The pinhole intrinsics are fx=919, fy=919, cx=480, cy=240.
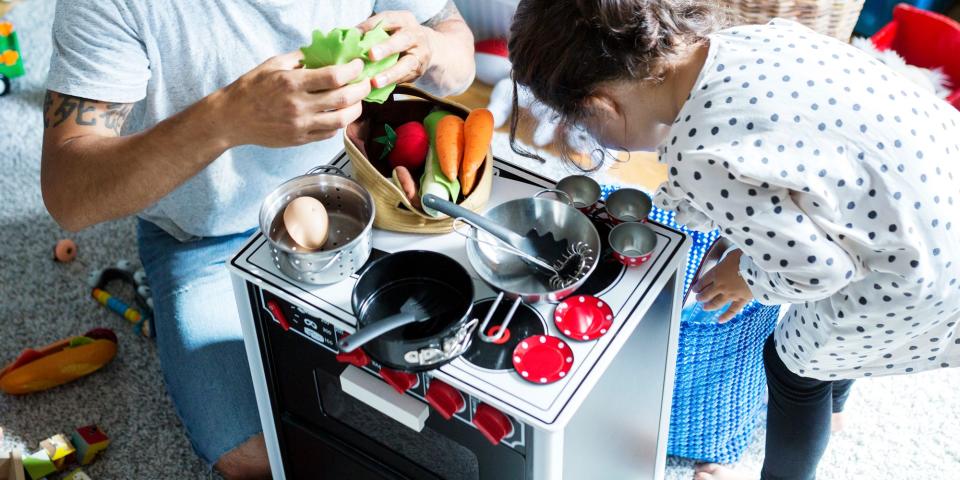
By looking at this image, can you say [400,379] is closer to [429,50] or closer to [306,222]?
[306,222]

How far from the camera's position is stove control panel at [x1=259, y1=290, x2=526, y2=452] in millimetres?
896

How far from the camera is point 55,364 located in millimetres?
1469

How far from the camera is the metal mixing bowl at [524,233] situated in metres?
0.95

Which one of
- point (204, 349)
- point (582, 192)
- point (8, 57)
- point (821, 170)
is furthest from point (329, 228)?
point (8, 57)

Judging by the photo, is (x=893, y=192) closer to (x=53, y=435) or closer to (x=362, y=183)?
(x=362, y=183)

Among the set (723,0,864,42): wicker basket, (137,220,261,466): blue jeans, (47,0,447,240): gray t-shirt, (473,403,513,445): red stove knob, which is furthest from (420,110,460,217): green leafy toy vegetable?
(723,0,864,42): wicker basket

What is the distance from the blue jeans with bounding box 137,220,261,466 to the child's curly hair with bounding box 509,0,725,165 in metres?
0.61

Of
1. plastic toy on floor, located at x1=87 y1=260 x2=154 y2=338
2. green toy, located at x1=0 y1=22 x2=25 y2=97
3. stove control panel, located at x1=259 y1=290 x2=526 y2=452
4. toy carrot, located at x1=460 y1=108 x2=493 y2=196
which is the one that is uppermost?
toy carrot, located at x1=460 y1=108 x2=493 y2=196

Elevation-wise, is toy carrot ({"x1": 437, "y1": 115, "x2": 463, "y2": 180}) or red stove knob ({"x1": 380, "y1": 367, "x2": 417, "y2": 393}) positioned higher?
toy carrot ({"x1": 437, "y1": 115, "x2": 463, "y2": 180})

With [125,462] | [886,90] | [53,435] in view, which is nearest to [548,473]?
[886,90]

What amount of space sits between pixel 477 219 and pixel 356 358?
0.62 feet

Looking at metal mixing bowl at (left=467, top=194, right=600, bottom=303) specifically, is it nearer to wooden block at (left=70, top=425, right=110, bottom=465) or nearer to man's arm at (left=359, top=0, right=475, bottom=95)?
man's arm at (left=359, top=0, right=475, bottom=95)

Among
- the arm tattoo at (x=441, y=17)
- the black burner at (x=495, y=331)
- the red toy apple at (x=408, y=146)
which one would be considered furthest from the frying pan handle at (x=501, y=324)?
the arm tattoo at (x=441, y=17)

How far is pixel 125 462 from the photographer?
4.61 ft
